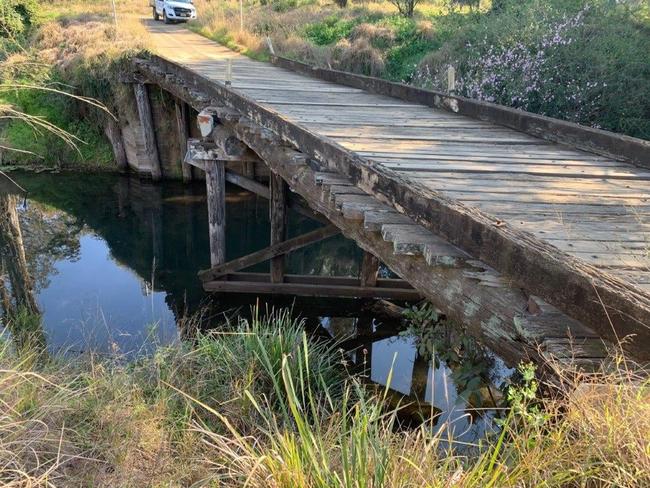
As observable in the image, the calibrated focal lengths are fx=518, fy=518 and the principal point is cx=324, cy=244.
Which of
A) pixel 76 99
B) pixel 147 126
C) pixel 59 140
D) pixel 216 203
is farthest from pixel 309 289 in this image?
pixel 76 99

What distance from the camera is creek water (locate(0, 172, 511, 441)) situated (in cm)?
466

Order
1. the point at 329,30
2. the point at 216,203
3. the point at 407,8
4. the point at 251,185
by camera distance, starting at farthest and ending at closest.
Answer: the point at 407,8, the point at 329,30, the point at 251,185, the point at 216,203

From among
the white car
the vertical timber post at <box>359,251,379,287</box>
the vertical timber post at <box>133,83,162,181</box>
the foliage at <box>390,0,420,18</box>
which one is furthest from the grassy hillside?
the white car

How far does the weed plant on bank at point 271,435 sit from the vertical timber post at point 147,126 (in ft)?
28.1

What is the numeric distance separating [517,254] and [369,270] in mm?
4136

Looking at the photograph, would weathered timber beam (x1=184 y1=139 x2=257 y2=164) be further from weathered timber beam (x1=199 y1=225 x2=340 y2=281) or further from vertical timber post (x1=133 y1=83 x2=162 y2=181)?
vertical timber post (x1=133 y1=83 x2=162 y2=181)

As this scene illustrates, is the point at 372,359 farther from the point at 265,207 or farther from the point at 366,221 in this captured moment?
the point at 265,207

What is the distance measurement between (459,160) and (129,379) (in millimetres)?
2694

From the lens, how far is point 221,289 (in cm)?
664

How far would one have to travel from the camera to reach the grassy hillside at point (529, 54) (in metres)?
7.39

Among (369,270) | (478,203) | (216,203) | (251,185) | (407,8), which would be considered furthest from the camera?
(407,8)

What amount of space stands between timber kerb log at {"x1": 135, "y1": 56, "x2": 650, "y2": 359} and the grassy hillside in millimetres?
5207

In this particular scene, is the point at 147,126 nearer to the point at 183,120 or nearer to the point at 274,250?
the point at 183,120

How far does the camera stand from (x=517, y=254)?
210 cm
